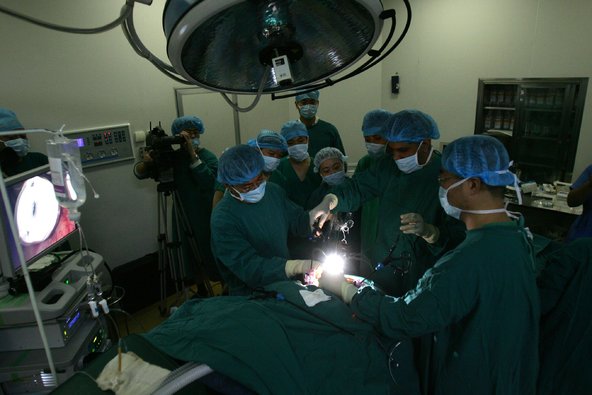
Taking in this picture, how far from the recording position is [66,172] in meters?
0.88

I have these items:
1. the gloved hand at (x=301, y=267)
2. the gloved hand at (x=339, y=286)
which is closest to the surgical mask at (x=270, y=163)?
the gloved hand at (x=301, y=267)

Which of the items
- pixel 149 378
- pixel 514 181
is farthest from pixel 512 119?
pixel 149 378

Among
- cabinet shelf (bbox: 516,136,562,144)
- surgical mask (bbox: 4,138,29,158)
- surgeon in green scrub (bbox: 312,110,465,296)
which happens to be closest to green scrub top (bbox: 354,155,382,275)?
surgeon in green scrub (bbox: 312,110,465,296)

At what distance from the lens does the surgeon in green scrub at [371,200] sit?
1.96 m

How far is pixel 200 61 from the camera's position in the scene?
70 cm

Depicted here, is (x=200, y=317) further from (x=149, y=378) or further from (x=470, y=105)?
(x=470, y=105)

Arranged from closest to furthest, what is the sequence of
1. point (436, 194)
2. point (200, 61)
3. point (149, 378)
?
1. point (200, 61)
2. point (149, 378)
3. point (436, 194)

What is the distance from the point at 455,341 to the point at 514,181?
54 cm

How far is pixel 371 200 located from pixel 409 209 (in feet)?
1.08

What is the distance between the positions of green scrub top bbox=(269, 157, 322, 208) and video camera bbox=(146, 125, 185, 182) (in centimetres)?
68

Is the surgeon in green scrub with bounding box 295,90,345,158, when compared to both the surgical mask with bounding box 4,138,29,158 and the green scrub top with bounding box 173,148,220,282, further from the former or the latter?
the surgical mask with bounding box 4,138,29,158

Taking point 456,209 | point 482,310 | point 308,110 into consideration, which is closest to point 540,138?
point 308,110

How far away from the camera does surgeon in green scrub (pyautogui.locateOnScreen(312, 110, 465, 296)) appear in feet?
5.50

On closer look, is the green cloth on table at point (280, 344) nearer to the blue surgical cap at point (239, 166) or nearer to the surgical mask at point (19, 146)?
the blue surgical cap at point (239, 166)
